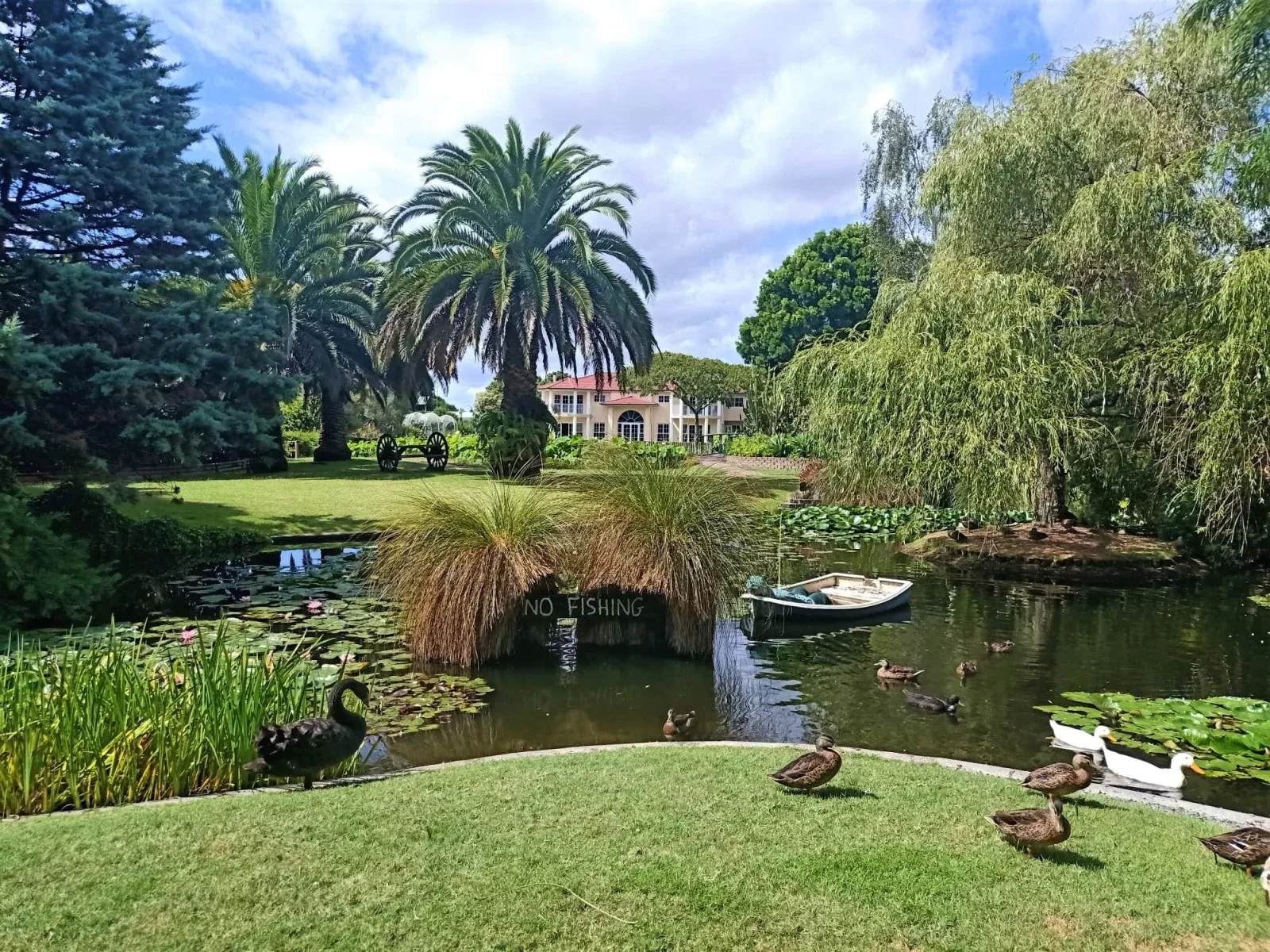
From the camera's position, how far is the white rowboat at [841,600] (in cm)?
1138

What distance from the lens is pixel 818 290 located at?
191ft

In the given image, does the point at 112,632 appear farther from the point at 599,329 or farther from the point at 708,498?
the point at 599,329

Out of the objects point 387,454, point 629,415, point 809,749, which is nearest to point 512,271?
point 387,454

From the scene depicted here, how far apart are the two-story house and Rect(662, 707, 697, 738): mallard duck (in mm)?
64983

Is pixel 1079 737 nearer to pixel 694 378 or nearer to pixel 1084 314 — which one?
pixel 1084 314

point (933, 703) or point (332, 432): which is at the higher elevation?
point (332, 432)

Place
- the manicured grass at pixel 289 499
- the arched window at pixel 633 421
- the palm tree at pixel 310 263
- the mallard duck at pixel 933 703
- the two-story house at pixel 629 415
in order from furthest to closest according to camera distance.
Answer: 1. the arched window at pixel 633 421
2. the two-story house at pixel 629 415
3. the palm tree at pixel 310 263
4. the manicured grass at pixel 289 499
5. the mallard duck at pixel 933 703

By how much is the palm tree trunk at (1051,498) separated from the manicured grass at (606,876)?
1281 centimetres

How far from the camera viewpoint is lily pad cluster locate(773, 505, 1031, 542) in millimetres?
20406

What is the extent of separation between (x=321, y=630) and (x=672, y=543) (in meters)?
4.28

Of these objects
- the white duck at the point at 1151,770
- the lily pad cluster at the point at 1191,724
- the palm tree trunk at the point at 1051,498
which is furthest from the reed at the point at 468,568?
the palm tree trunk at the point at 1051,498

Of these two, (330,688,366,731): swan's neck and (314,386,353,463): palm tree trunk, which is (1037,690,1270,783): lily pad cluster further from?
(314,386,353,463): palm tree trunk

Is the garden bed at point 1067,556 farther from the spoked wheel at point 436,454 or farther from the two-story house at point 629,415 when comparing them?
the two-story house at point 629,415

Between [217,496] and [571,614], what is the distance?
14.9 m
